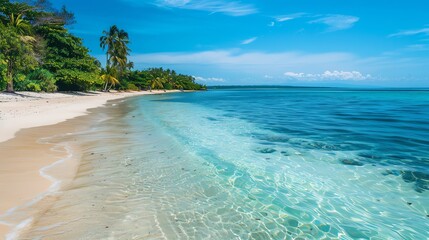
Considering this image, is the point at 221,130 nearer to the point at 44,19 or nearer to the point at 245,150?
the point at 245,150

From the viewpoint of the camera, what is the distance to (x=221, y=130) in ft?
52.3

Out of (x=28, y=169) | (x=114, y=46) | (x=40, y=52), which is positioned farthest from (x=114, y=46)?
(x=28, y=169)

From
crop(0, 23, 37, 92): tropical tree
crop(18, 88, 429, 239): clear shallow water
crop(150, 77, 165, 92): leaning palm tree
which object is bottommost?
crop(18, 88, 429, 239): clear shallow water

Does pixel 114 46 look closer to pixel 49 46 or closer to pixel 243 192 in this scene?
pixel 49 46

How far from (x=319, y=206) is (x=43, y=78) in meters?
42.7

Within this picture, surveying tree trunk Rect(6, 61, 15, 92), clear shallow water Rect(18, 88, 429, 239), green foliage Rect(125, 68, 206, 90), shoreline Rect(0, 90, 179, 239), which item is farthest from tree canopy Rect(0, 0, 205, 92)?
green foliage Rect(125, 68, 206, 90)

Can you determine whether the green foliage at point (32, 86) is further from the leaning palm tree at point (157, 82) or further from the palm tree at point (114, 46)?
the leaning palm tree at point (157, 82)

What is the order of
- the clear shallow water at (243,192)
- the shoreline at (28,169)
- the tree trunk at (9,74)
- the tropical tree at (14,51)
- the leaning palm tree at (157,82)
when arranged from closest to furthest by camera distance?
the clear shallow water at (243,192)
the shoreline at (28,169)
the tropical tree at (14,51)
the tree trunk at (9,74)
the leaning palm tree at (157,82)

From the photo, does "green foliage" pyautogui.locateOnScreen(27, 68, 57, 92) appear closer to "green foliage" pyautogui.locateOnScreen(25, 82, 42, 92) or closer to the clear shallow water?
"green foliage" pyautogui.locateOnScreen(25, 82, 42, 92)

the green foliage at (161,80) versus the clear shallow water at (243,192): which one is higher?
the green foliage at (161,80)

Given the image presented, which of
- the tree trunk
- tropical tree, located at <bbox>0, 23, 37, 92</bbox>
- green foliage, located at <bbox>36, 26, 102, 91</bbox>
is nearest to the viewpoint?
tropical tree, located at <bbox>0, 23, 37, 92</bbox>

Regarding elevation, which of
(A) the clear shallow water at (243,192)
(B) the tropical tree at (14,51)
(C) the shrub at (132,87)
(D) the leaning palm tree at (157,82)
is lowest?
(A) the clear shallow water at (243,192)

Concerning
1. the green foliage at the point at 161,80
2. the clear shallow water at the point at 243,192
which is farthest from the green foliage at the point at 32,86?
the green foliage at the point at 161,80

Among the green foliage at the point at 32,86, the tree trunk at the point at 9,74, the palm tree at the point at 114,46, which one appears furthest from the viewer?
the palm tree at the point at 114,46
